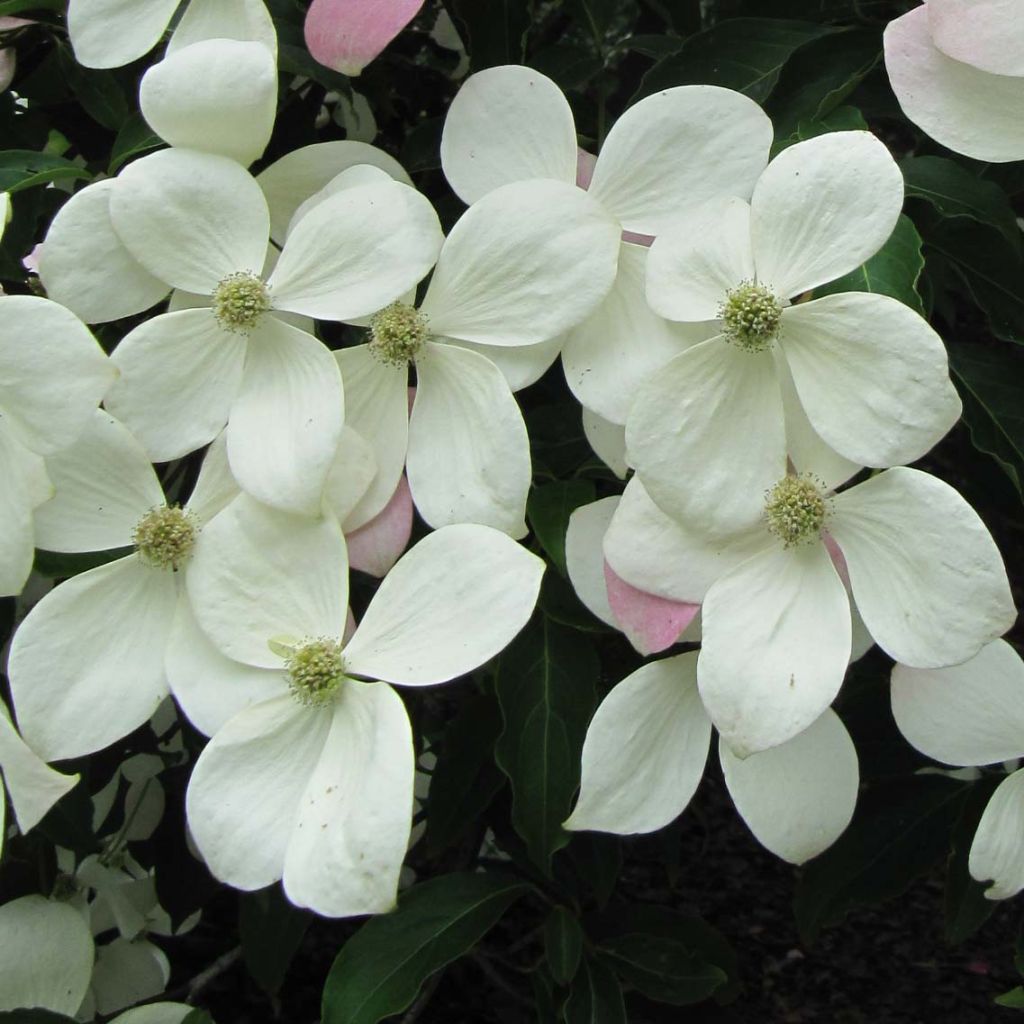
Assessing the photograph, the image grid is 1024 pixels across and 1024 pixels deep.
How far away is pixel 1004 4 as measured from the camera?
45 centimetres

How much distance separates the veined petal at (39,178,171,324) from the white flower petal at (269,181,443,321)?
0.24 feet

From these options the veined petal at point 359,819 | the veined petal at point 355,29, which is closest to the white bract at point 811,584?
the veined petal at point 359,819

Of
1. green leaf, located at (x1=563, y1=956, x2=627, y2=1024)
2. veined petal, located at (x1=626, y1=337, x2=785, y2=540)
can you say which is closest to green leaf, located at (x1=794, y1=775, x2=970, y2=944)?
green leaf, located at (x1=563, y1=956, x2=627, y2=1024)

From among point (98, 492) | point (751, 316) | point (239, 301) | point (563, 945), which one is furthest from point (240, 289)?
point (563, 945)

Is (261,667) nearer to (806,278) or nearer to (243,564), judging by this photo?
(243,564)

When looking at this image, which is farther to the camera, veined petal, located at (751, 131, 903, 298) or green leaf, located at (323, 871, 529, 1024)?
green leaf, located at (323, 871, 529, 1024)

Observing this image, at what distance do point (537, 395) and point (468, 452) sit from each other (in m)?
0.26

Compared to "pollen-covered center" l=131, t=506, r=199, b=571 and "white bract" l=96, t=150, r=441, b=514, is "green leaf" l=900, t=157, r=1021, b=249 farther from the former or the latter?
"pollen-covered center" l=131, t=506, r=199, b=571

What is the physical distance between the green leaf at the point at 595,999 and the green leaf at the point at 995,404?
39 centimetres

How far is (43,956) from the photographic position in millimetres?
680

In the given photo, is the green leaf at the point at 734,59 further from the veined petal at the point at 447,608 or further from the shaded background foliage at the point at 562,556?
the veined petal at the point at 447,608

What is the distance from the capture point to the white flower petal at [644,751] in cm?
50

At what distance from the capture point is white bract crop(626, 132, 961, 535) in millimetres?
436

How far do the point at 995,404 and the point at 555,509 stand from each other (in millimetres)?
226
